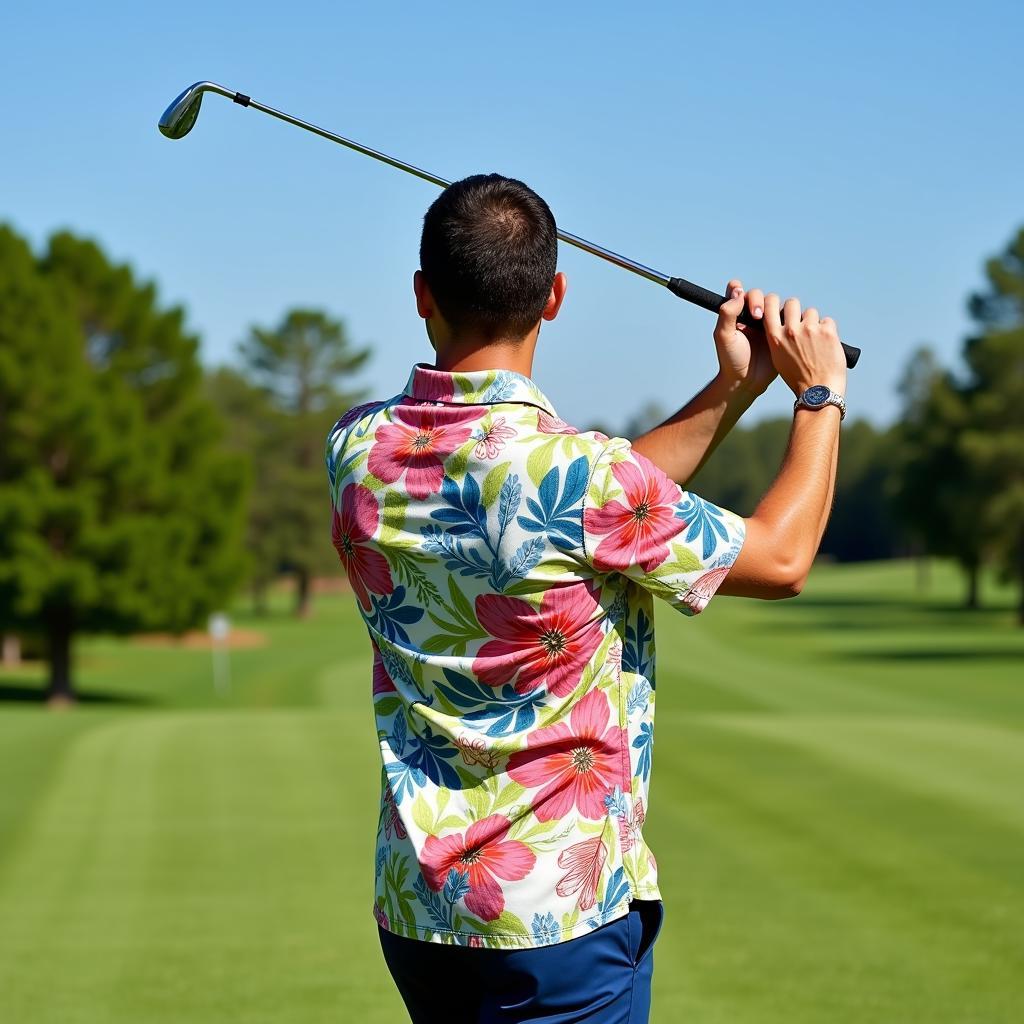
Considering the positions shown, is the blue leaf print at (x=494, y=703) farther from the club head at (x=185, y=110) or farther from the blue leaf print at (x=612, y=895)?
the club head at (x=185, y=110)

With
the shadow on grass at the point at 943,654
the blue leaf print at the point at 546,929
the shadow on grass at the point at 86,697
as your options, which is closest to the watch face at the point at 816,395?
the blue leaf print at the point at 546,929

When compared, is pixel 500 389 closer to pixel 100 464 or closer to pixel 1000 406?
pixel 100 464

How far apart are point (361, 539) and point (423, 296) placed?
356mm

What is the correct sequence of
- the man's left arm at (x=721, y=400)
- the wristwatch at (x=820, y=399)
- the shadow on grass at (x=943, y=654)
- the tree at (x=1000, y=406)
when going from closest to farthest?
the wristwatch at (x=820, y=399) < the man's left arm at (x=721, y=400) < the shadow on grass at (x=943, y=654) < the tree at (x=1000, y=406)

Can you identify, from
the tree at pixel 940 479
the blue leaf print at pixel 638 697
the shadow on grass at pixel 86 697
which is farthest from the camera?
the tree at pixel 940 479

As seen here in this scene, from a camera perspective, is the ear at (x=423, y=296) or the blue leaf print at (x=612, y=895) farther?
the ear at (x=423, y=296)

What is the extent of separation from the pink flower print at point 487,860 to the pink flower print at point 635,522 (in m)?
0.39

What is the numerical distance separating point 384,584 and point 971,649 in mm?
42766

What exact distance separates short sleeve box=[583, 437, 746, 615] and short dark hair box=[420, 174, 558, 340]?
0.24m

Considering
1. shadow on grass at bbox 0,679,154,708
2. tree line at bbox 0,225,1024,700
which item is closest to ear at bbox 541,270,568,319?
tree line at bbox 0,225,1024,700

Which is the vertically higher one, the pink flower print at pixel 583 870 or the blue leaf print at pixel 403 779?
the blue leaf print at pixel 403 779

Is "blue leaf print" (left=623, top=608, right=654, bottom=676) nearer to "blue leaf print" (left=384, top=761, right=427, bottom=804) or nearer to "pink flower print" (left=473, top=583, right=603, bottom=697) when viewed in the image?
"pink flower print" (left=473, top=583, right=603, bottom=697)

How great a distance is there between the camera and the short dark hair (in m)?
2.12

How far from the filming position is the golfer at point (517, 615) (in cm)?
205
